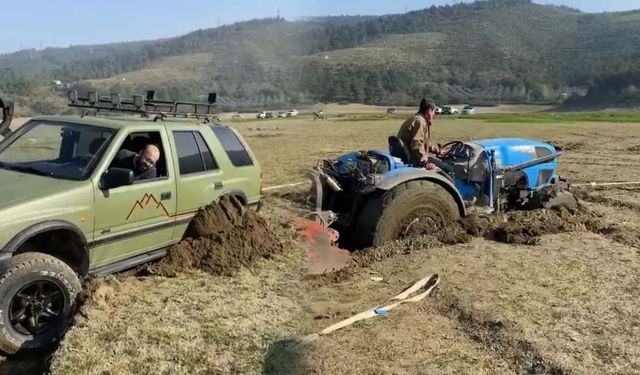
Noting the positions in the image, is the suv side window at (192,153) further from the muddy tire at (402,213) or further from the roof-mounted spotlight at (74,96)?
the muddy tire at (402,213)

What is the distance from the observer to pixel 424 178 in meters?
8.27

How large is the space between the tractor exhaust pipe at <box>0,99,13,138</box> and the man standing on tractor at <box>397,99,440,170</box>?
16.0ft

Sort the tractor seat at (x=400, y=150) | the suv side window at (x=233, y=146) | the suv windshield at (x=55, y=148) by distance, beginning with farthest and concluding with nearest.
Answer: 1. the tractor seat at (x=400, y=150)
2. the suv side window at (x=233, y=146)
3. the suv windshield at (x=55, y=148)

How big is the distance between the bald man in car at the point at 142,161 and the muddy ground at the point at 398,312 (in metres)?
0.94

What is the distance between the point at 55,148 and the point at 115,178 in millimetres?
1169

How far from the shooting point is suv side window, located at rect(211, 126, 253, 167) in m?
7.23

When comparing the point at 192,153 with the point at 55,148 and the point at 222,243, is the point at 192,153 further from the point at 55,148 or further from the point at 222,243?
the point at 55,148

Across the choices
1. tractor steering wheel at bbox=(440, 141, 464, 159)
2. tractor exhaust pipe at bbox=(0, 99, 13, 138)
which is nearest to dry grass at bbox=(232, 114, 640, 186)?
tractor steering wheel at bbox=(440, 141, 464, 159)

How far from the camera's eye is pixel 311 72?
125812mm

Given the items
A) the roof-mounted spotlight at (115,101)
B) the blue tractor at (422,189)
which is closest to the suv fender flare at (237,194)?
A: the blue tractor at (422,189)

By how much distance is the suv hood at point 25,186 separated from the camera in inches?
201

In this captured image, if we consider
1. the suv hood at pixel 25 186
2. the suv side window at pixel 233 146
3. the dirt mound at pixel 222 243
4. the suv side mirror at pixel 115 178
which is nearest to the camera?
the suv hood at pixel 25 186

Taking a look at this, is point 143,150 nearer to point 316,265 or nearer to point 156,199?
point 156,199

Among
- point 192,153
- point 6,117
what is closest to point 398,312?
point 192,153
